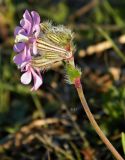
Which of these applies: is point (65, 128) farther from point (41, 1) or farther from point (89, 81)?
point (41, 1)

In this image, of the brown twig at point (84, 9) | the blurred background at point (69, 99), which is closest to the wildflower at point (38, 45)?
the blurred background at point (69, 99)

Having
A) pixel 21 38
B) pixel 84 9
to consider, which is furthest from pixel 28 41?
pixel 84 9

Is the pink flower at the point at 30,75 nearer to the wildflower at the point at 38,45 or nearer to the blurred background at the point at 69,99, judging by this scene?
the wildflower at the point at 38,45

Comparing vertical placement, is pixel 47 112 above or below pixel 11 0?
below

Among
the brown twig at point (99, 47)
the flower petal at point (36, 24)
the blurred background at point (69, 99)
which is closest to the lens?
the flower petal at point (36, 24)

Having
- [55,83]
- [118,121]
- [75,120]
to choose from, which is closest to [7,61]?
[55,83]

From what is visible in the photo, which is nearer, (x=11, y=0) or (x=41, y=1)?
(x=11, y=0)

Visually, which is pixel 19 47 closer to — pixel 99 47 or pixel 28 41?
pixel 28 41
